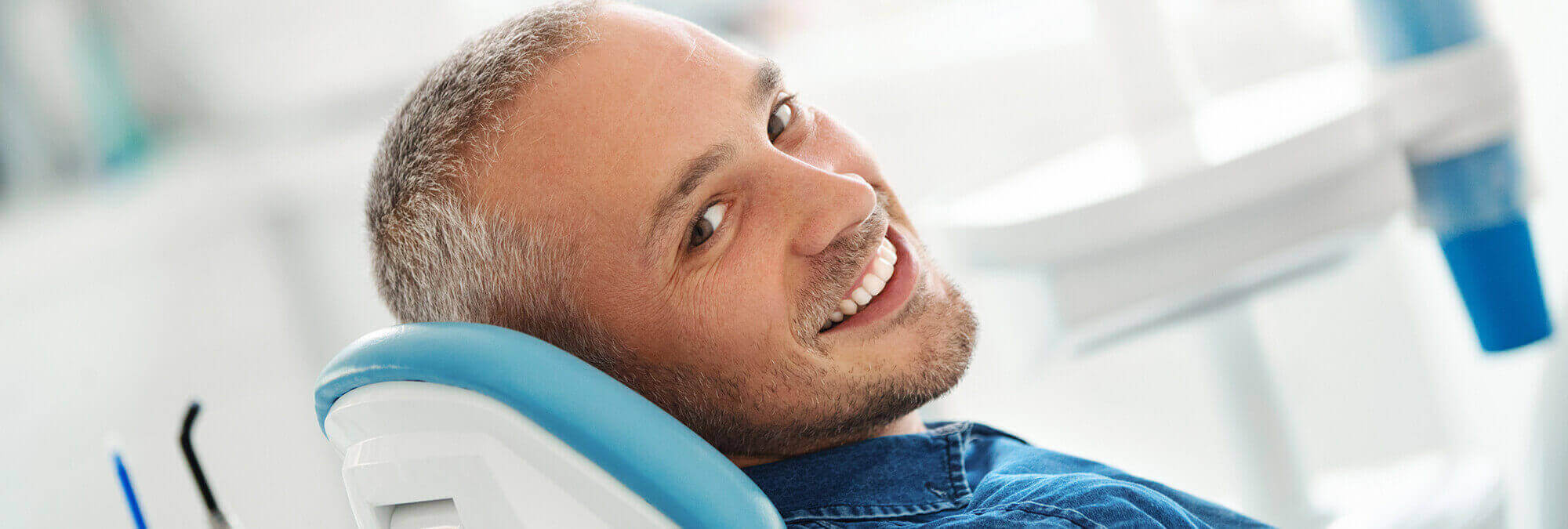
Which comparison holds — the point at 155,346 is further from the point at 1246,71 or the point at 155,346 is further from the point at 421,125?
the point at 1246,71

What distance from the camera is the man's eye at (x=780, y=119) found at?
107 centimetres

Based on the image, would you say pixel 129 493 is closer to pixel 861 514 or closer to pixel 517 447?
pixel 517 447

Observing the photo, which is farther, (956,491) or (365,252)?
(365,252)

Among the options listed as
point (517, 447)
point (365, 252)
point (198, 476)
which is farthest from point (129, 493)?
point (365, 252)

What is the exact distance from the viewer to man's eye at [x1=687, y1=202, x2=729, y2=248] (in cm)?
97

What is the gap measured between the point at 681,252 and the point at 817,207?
0.11 metres

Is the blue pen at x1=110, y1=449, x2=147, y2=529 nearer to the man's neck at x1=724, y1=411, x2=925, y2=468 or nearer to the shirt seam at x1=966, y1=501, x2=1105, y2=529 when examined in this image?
the man's neck at x1=724, y1=411, x2=925, y2=468

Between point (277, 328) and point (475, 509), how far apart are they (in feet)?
7.29

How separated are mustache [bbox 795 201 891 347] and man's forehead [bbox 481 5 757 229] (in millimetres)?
124

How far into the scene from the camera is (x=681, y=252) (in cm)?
97

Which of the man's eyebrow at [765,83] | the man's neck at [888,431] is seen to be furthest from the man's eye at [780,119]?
the man's neck at [888,431]

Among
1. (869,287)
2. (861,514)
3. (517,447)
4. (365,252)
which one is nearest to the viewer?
(517,447)

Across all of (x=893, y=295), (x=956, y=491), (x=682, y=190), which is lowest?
(x=956, y=491)

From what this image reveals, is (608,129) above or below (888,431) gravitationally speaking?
above
